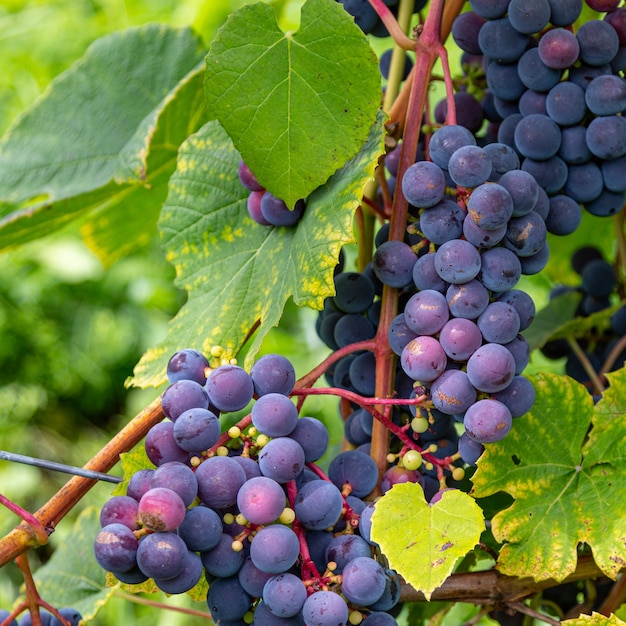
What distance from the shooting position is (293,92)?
75cm

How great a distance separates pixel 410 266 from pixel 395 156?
0.81 feet

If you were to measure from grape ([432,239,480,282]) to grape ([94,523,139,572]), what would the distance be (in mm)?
316

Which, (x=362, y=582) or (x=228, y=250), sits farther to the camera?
(x=228, y=250)

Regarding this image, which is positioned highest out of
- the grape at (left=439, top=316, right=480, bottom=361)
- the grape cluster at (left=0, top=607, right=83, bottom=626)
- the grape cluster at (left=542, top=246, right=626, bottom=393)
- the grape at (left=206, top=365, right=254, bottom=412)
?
the grape at (left=206, top=365, right=254, bottom=412)

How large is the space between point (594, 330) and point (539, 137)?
432 mm

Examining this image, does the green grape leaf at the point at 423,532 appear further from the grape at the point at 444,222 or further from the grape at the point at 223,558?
the grape at the point at 444,222

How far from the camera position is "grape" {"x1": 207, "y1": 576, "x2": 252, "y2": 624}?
61 cm

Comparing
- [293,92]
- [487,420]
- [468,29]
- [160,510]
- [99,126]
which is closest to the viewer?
[160,510]

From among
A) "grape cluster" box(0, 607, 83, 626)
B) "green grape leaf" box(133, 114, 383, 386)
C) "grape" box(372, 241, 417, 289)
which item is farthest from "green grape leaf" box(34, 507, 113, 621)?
"grape" box(372, 241, 417, 289)

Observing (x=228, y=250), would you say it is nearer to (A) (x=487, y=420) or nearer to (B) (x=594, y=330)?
(A) (x=487, y=420)

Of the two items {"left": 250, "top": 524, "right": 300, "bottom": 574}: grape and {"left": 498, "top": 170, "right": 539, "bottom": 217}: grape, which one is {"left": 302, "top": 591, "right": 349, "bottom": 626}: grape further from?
{"left": 498, "top": 170, "right": 539, "bottom": 217}: grape

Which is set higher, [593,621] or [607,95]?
[607,95]

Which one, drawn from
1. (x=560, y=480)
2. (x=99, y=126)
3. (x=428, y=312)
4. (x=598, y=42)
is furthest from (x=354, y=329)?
(x=99, y=126)

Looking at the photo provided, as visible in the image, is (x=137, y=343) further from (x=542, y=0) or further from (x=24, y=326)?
(x=542, y=0)
